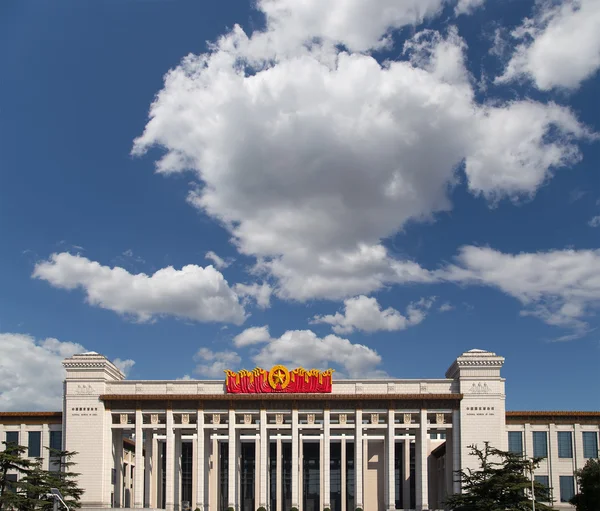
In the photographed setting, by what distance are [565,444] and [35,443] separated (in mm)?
73776

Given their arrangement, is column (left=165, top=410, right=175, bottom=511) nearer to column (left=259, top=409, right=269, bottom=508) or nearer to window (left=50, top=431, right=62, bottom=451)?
column (left=259, top=409, right=269, bottom=508)

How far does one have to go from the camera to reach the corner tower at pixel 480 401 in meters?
110

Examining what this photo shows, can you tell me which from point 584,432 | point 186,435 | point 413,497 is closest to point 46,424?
point 186,435

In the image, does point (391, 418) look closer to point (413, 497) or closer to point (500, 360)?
point (500, 360)

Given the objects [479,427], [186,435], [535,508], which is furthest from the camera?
[186,435]

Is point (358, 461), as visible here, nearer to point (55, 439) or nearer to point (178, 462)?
point (178, 462)

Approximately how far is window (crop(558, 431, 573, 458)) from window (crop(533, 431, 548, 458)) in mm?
1876

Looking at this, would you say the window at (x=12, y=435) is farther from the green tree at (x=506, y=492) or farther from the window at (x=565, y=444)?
the window at (x=565, y=444)

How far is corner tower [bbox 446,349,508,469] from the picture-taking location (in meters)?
110

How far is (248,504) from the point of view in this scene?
5320 inches

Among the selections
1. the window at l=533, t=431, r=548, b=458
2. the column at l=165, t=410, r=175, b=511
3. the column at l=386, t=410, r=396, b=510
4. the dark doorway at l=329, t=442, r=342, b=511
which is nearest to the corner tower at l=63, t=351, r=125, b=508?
the column at l=165, t=410, r=175, b=511

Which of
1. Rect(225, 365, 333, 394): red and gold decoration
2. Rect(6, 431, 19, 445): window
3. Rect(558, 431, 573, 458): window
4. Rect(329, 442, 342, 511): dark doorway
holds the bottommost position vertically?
Rect(329, 442, 342, 511): dark doorway

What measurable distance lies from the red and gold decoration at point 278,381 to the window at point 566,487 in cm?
3400

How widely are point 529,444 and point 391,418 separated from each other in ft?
64.4
